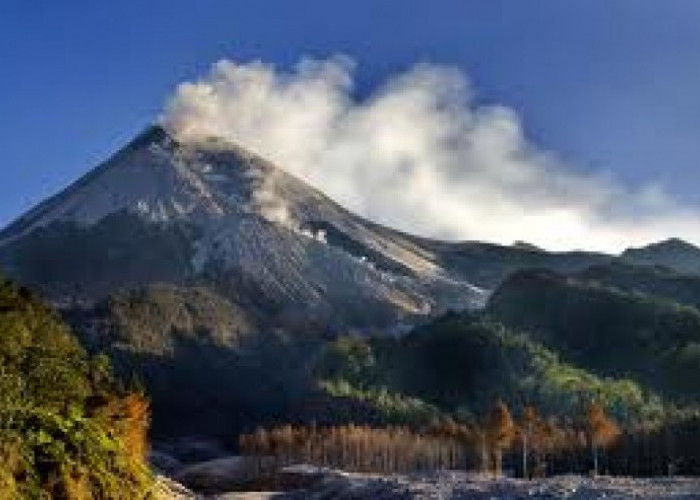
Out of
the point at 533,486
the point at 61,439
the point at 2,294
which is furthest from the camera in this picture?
the point at 533,486

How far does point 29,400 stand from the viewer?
58.1 metres

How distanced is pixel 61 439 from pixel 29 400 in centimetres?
856

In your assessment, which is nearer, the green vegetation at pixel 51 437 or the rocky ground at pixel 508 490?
the green vegetation at pixel 51 437

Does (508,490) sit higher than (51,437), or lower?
lower

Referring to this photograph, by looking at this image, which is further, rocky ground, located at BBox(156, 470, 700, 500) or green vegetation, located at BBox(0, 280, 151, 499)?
rocky ground, located at BBox(156, 470, 700, 500)

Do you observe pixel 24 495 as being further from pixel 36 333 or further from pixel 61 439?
pixel 36 333

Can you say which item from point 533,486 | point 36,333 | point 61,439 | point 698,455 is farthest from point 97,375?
point 698,455

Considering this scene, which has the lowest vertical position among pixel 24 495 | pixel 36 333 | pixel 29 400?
pixel 24 495

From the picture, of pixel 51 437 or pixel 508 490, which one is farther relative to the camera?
pixel 508 490

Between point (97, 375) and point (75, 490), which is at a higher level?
point (97, 375)

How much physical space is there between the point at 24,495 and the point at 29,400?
1304cm

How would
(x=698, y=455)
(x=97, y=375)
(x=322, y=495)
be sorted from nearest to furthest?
1. (x=97, y=375)
2. (x=322, y=495)
3. (x=698, y=455)

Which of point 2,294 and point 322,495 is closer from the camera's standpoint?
point 2,294

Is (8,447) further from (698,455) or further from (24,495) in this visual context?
(698,455)
